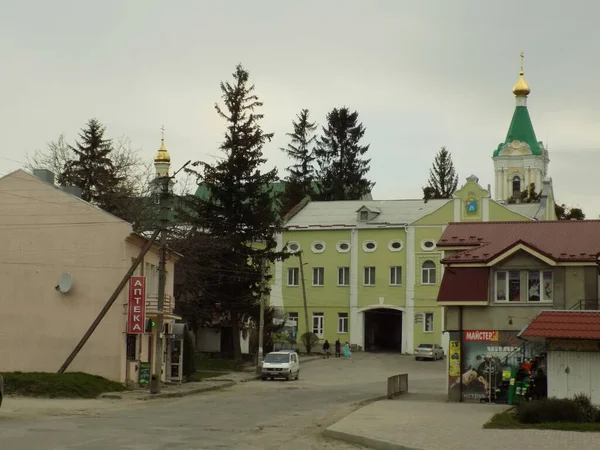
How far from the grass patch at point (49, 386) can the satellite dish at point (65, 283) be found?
178 inches

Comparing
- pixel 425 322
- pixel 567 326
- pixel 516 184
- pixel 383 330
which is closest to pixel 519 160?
pixel 516 184

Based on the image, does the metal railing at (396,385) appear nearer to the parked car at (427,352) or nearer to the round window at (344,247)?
the parked car at (427,352)

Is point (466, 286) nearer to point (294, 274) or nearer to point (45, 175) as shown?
point (45, 175)

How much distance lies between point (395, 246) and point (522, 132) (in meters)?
50.6

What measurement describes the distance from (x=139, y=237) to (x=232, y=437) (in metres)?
22.8

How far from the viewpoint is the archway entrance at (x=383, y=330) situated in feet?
276

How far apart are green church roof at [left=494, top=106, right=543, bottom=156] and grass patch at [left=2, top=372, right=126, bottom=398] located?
95499mm

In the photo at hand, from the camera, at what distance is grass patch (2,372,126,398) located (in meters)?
36.9

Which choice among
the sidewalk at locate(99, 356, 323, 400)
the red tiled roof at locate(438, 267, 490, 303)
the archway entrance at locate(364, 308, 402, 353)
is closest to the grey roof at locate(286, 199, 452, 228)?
the archway entrance at locate(364, 308, 402, 353)

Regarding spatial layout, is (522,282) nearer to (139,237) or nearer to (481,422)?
(481,422)

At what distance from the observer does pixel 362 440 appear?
21859mm

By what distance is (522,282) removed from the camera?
127ft

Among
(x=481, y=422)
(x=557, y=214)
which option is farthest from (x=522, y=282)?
(x=557, y=214)

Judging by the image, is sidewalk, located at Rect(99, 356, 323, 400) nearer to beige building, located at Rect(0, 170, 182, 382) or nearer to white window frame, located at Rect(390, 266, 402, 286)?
beige building, located at Rect(0, 170, 182, 382)
